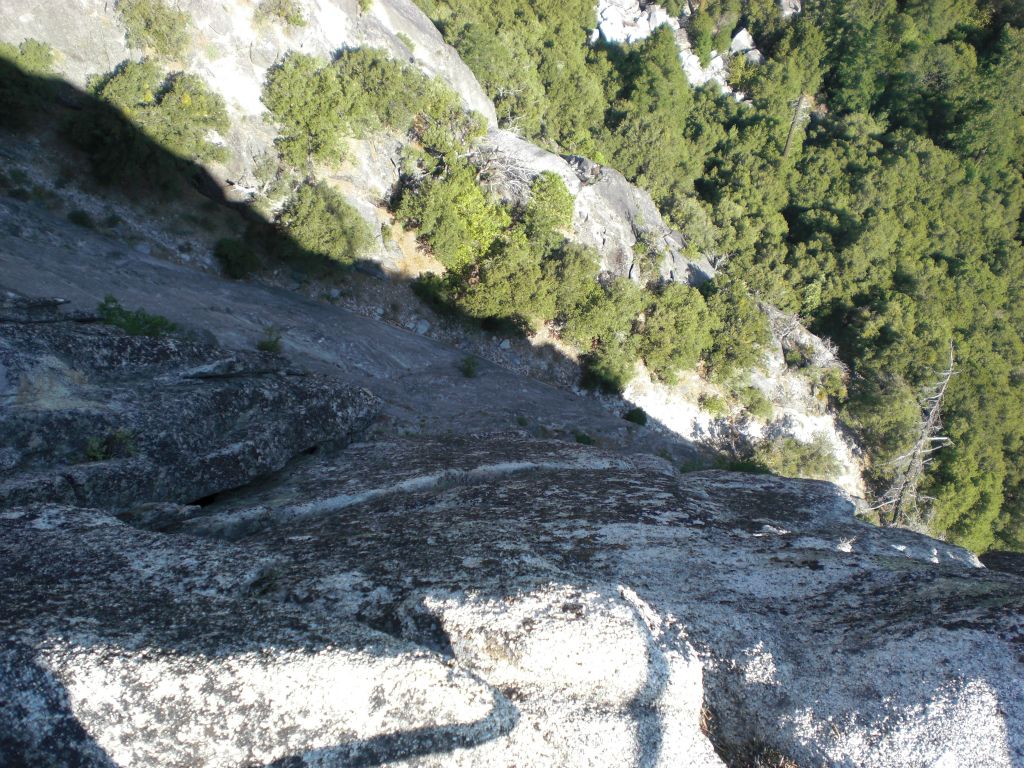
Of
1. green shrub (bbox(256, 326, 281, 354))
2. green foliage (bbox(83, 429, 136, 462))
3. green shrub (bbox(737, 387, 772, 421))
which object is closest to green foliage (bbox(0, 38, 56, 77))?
green shrub (bbox(256, 326, 281, 354))

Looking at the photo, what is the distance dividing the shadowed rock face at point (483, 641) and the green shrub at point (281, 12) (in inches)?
875

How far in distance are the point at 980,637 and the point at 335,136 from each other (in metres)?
26.1

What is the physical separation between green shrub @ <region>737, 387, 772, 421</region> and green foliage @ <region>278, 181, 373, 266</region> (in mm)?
22708

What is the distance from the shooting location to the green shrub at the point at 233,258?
21938 mm

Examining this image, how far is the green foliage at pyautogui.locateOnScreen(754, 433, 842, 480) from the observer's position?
110 feet

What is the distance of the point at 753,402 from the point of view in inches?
1347

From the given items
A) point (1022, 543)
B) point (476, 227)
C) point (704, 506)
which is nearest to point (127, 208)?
point (476, 227)

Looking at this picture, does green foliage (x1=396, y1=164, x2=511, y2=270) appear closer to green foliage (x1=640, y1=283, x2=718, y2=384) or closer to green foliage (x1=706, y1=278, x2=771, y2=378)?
green foliage (x1=640, y1=283, x2=718, y2=384)

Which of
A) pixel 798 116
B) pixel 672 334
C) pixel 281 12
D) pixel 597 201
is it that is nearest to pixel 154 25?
pixel 281 12

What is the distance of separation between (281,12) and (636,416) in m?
23.5

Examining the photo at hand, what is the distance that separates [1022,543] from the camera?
37.5m

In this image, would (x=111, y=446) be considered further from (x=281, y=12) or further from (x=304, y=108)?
(x=281, y=12)

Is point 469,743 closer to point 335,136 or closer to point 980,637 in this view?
point 980,637

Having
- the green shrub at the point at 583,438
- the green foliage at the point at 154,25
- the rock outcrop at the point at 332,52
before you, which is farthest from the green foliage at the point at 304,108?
the green shrub at the point at 583,438
